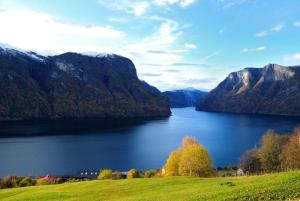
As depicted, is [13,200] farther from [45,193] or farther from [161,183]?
[161,183]

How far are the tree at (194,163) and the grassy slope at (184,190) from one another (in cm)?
4853

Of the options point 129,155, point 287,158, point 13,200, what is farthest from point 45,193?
point 129,155

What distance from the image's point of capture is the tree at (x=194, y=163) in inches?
3447

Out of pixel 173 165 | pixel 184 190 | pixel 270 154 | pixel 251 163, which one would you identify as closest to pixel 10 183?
pixel 173 165

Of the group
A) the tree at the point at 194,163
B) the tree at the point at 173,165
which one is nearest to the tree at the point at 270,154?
the tree at the point at 194,163

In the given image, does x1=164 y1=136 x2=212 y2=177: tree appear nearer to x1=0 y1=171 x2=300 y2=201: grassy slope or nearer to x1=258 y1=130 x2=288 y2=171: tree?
x1=258 y1=130 x2=288 y2=171: tree

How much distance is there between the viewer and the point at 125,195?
33.9 m

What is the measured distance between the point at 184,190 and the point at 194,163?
5748cm

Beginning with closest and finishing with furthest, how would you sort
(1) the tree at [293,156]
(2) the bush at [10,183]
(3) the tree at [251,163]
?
(1) the tree at [293,156] < (2) the bush at [10,183] < (3) the tree at [251,163]

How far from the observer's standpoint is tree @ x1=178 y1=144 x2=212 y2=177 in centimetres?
8756

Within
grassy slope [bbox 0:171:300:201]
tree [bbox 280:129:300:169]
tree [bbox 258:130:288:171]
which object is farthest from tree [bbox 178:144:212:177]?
grassy slope [bbox 0:171:300:201]

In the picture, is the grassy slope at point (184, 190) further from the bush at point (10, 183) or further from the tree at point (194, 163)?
the bush at point (10, 183)

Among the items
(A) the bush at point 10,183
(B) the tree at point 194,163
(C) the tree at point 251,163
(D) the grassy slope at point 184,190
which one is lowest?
(A) the bush at point 10,183

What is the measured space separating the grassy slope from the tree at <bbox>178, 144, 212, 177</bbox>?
159ft
